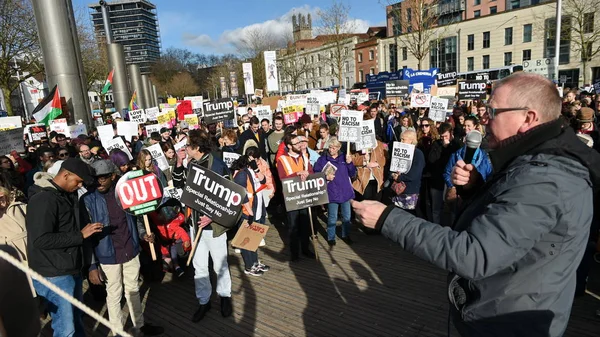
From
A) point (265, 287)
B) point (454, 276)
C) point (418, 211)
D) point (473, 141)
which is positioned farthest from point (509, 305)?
point (418, 211)

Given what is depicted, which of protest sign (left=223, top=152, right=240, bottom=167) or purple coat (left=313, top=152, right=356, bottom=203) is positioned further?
protest sign (left=223, top=152, right=240, bottom=167)

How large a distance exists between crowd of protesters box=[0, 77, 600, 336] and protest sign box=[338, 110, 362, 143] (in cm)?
50

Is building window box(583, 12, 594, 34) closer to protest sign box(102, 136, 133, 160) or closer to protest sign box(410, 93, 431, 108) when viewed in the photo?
protest sign box(410, 93, 431, 108)

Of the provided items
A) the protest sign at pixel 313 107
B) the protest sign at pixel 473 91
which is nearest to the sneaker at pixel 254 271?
the protest sign at pixel 313 107

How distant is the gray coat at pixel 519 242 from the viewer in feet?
4.86

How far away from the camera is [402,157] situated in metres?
6.70

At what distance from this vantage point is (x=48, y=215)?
343cm

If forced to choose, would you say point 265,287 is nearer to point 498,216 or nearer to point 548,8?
point 498,216

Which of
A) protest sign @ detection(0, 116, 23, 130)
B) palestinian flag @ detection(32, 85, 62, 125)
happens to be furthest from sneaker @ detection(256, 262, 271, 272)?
protest sign @ detection(0, 116, 23, 130)

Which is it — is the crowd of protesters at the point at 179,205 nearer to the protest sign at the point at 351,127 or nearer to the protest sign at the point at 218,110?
the protest sign at the point at 351,127

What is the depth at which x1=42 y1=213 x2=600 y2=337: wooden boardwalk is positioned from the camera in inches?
172

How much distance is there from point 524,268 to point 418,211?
618 centimetres

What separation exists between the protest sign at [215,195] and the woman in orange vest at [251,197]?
40.1 inches

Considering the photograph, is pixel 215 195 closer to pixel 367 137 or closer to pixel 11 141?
pixel 367 137
